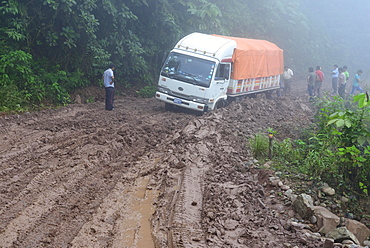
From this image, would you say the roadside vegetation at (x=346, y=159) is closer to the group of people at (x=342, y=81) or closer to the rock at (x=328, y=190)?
the rock at (x=328, y=190)

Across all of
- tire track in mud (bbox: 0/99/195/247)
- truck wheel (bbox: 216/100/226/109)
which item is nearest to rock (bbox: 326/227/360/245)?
tire track in mud (bbox: 0/99/195/247)

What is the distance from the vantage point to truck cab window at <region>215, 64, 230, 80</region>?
13659mm

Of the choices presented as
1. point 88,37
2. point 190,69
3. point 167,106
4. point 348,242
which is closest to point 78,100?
point 88,37

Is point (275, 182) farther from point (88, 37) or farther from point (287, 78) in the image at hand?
point (287, 78)

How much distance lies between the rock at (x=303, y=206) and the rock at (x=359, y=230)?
23.4 inches

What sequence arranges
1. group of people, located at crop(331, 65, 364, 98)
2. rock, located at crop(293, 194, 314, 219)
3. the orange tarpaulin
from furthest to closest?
group of people, located at crop(331, 65, 364, 98), the orange tarpaulin, rock, located at crop(293, 194, 314, 219)

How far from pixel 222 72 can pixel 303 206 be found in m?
8.85

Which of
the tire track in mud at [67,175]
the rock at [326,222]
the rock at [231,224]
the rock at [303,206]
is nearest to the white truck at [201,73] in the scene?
the tire track in mud at [67,175]

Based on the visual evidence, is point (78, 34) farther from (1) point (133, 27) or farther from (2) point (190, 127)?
(2) point (190, 127)

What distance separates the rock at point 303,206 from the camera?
5645 millimetres

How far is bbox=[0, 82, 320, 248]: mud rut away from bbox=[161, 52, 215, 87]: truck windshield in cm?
233

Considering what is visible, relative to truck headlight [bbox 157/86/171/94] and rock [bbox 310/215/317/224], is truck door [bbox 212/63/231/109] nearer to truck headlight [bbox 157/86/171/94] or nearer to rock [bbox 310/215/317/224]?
truck headlight [bbox 157/86/171/94]

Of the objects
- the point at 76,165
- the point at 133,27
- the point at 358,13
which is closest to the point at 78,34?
the point at 133,27

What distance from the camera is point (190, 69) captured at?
13398mm
